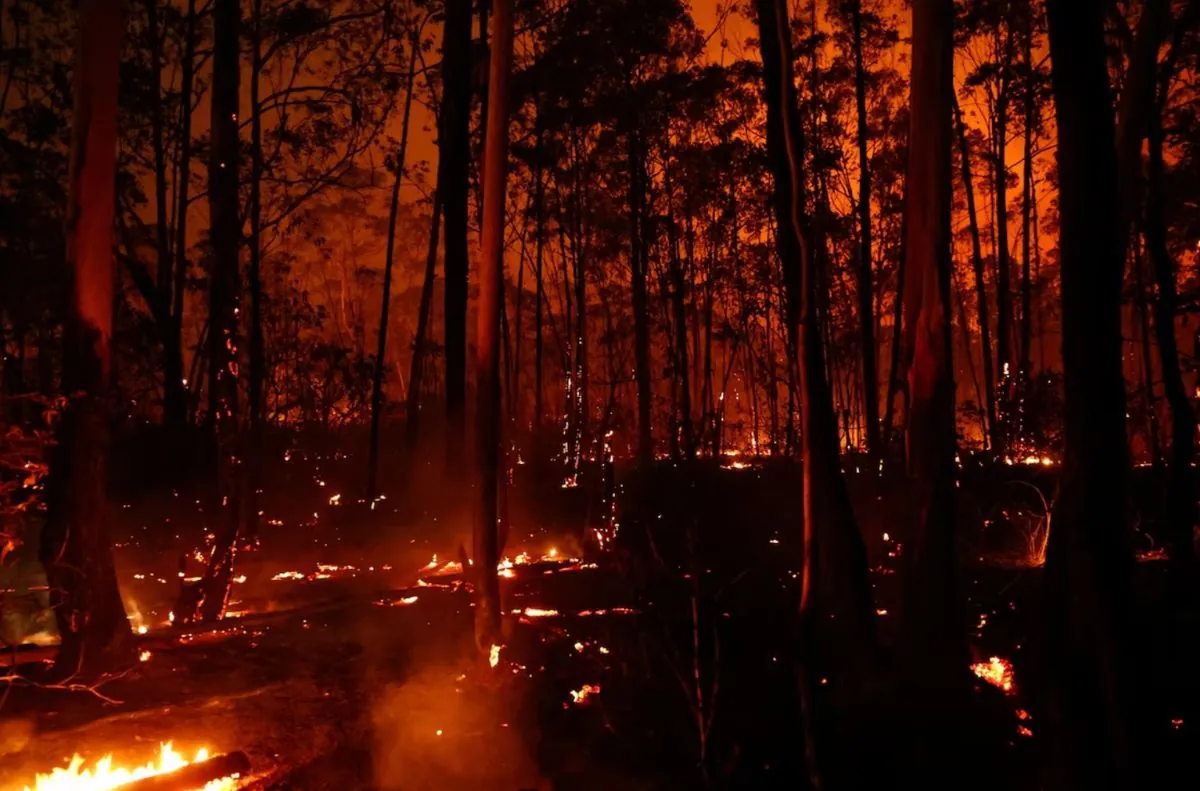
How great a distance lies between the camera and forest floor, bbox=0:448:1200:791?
7250mm

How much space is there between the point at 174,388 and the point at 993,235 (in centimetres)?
2220

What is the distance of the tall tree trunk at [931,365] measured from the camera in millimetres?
7465

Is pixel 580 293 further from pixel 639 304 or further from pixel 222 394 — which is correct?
pixel 222 394

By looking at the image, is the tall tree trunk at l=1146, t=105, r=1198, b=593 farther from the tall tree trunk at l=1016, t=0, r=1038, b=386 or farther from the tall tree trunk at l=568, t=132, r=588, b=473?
the tall tree trunk at l=568, t=132, r=588, b=473

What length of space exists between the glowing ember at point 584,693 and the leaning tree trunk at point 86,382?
3.74 meters

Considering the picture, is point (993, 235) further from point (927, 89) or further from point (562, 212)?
point (927, 89)

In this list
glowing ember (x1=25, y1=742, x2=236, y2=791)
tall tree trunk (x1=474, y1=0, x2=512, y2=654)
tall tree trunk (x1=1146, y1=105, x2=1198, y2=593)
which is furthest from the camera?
tall tree trunk (x1=1146, y1=105, x2=1198, y2=593)

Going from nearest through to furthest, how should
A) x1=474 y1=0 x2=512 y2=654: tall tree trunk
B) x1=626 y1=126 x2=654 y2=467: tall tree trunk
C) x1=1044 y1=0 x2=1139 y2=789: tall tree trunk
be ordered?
1. x1=1044 y1=0 x2=1139 y2=789: tall tree trunk
2. x1=474 y1=0 x2=512 y2=654: tall tree trunk
3. x1=626 y1=126 x2=654 y2=467: tall tree trunk

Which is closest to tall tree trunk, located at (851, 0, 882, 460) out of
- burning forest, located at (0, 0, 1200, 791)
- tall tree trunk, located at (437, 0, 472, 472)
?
burning forest, located at (0, 0, 1200, 791)

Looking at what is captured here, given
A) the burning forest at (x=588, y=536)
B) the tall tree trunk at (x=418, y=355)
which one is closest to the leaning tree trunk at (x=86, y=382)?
the burning forest at (x=588, y=536)

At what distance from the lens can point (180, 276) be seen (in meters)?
18.6

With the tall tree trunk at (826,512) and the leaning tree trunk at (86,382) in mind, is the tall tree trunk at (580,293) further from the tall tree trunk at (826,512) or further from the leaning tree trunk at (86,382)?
the leaning tree trunk at (86,382)

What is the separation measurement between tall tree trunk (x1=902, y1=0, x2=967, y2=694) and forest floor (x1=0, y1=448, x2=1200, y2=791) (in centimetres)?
74

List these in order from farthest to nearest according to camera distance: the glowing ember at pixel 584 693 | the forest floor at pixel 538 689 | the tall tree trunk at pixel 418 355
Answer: the tall tree trunk at pixel 418 355, the glowing ember at pixel 584 693, the forest floor at pixel 538 689
